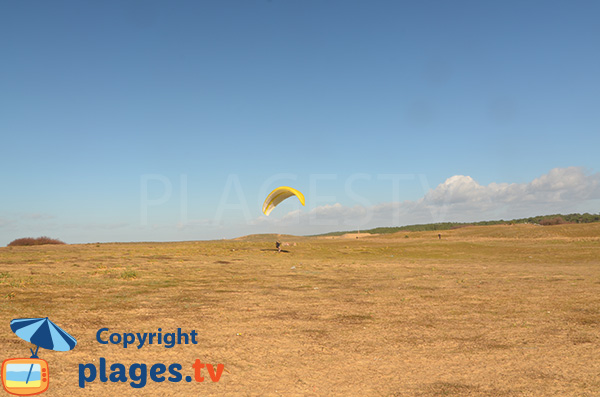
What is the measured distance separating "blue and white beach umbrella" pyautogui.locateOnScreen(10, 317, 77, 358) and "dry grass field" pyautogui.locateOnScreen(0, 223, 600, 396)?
0.22 meters

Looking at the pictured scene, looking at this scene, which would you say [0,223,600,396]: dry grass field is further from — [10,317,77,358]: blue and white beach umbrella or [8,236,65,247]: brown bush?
[8,236,65,247]: brown bush

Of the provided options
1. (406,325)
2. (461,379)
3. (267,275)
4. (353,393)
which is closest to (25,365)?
(353,393)

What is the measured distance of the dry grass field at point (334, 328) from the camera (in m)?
6.89

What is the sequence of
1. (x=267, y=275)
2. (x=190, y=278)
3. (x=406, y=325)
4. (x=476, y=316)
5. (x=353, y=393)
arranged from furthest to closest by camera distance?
(x=267, y=275)
(x=190, y=278)
(x=476, y=316)
(x=406, y=325)
(x=353, y=393)

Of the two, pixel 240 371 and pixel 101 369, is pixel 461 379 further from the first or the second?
pixel 101 369

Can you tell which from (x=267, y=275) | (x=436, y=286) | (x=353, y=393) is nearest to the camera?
(x=353, y=393)

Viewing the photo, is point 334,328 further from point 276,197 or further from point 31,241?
point 31,241

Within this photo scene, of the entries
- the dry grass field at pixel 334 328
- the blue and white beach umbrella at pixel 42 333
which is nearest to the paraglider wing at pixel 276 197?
the dry grass field at pixel 334 328

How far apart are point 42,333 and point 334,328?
256 inches

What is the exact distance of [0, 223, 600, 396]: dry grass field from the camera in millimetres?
6887

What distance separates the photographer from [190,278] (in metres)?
19.9

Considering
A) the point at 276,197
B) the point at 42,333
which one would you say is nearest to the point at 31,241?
the point at 276,197

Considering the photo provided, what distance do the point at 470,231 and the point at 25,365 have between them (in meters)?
66.6

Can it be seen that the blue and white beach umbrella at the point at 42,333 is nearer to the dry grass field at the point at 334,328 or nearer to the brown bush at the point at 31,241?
the dry grass field at the point at 334,328
